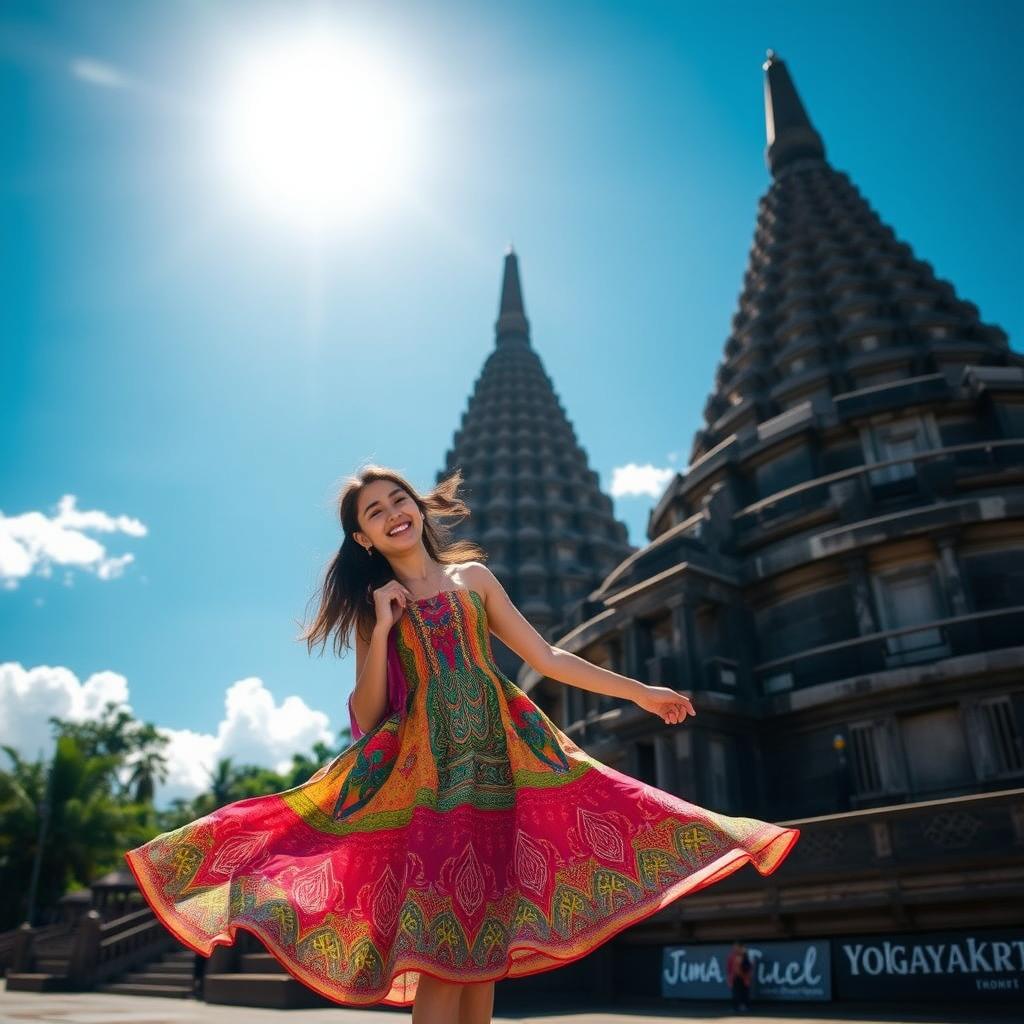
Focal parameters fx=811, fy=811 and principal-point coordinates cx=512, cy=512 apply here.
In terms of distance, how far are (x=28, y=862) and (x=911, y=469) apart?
35.4 meters

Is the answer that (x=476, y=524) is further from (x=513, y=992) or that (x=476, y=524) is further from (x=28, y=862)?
(x=513, y=992)

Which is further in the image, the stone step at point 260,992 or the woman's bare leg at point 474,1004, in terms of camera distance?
the stone step at point 260,992

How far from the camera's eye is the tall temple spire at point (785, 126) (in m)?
39.7

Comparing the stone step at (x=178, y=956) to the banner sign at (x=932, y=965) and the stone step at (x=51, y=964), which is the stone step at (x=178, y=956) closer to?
the stone step at (x=51, y=964)

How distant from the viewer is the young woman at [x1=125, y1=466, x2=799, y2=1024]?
2545mm

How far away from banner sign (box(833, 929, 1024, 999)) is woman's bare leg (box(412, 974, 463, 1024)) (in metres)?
12.6

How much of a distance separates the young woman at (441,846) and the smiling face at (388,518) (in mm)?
276

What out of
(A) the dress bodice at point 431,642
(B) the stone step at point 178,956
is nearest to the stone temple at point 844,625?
(B) the stone step at point 178,956

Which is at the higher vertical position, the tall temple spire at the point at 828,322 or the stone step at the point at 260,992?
the tall temple spire at the point at 828,322

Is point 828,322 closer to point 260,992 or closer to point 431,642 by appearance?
point 260,992

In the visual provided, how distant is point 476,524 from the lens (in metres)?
42.4

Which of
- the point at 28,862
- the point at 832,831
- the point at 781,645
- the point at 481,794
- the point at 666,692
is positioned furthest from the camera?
the point at 28,862

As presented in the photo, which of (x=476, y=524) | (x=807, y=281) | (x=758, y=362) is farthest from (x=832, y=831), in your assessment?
(x=476, y=524)

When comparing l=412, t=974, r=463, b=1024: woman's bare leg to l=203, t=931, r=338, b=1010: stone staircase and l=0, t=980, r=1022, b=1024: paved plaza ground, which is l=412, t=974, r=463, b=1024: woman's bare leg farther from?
l=203, t=931, r=338, b=1010: stone staircase
